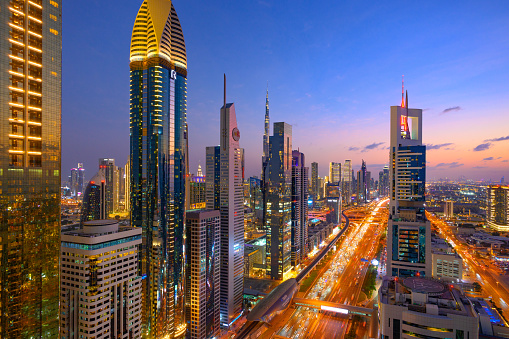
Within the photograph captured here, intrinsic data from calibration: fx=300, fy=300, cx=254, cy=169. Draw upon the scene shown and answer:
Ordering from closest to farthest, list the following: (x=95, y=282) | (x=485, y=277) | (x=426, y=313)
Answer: (x=426, y=313), (x=95, y=282), (x=485, y=277)

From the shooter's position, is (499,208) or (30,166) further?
(499,208)

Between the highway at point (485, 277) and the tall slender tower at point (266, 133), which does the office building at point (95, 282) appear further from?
the tall slender tower at point (266, 133)

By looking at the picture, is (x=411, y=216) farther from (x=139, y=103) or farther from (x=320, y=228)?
(x=320, y=228)

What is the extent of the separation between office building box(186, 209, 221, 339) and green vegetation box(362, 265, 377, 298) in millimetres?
36204

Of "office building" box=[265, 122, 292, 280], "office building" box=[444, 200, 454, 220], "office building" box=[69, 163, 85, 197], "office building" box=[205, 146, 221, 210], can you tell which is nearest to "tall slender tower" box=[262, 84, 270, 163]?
"office building" box=[265, 122, 292, 280]

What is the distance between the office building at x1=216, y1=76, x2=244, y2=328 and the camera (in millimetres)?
63062

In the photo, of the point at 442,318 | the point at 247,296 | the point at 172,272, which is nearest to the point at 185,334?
the point at 172,272

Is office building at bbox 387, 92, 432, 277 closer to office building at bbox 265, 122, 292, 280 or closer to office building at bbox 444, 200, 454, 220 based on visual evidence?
office building at bbox 265, 122, 292, 280

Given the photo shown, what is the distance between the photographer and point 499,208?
12838cm

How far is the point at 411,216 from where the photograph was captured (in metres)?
61.8

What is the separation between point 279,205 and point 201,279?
37.9m

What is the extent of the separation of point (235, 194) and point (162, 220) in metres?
20.5

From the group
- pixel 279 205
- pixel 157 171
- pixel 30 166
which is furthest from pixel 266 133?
pixel 30 166

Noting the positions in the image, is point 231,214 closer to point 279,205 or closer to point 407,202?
point 279,205
